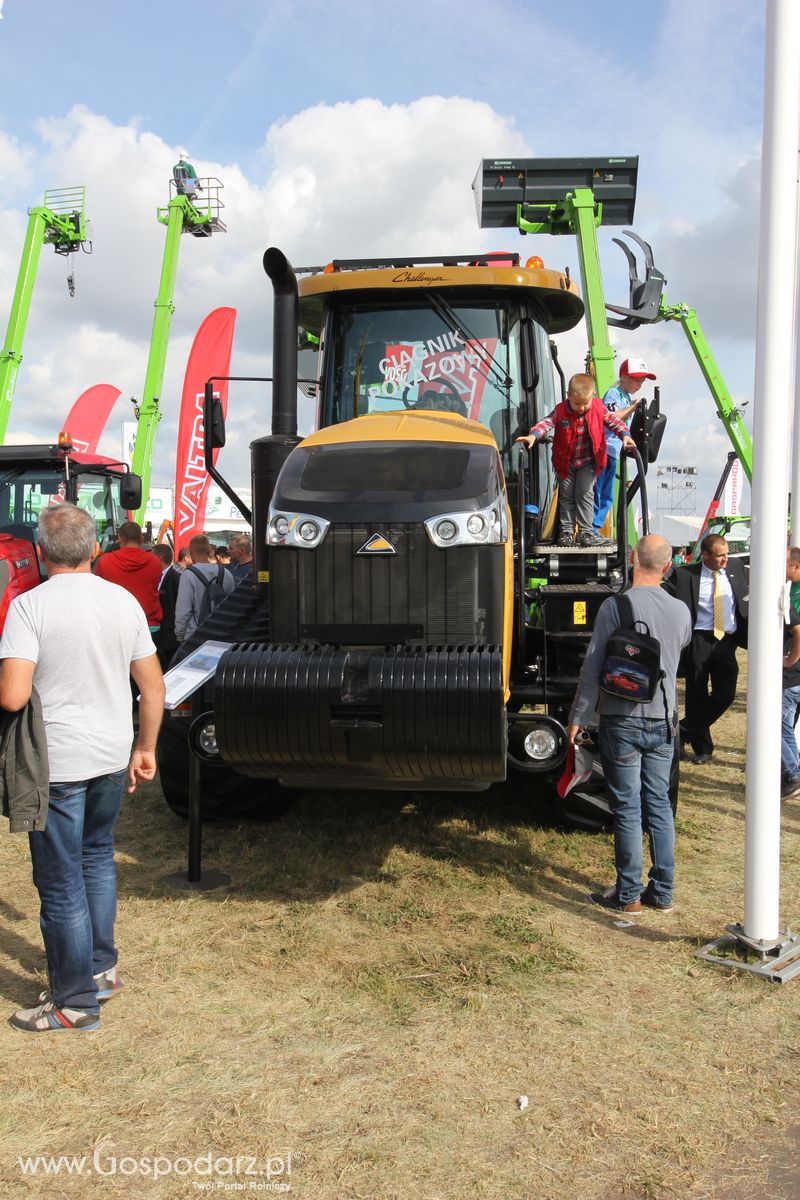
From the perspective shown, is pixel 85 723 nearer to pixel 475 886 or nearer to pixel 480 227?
pixel 475 886

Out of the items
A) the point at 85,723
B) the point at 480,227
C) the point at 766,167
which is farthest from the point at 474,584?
the point at 480,227

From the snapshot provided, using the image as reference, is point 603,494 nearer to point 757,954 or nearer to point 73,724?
point 757,954

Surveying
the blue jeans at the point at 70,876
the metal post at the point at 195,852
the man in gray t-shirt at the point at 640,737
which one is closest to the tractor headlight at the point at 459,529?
the man in gray t-shirt at the point at 640,737

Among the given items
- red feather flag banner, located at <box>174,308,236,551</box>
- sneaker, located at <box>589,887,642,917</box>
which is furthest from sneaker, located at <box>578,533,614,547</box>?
red feather flag banner, located at <box>174,308,236,551</box>

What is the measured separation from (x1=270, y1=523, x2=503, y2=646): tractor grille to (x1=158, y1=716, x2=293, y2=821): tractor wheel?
1452mm

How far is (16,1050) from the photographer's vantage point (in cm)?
346

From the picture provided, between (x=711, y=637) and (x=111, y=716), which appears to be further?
(x=711, y=637)

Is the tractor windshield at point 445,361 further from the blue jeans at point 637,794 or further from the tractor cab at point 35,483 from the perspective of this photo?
the tractor cab at point 35,483

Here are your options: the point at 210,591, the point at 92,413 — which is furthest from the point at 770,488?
the point at 92,413

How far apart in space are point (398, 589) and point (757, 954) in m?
2.17

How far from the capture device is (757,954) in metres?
4.12

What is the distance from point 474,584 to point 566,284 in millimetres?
2349

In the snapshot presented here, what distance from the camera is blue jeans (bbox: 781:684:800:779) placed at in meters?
6.80

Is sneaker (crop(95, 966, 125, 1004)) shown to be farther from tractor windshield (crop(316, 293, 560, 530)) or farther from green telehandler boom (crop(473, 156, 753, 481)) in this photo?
green telehandler boom (crop(473, 156, 753, 481))
